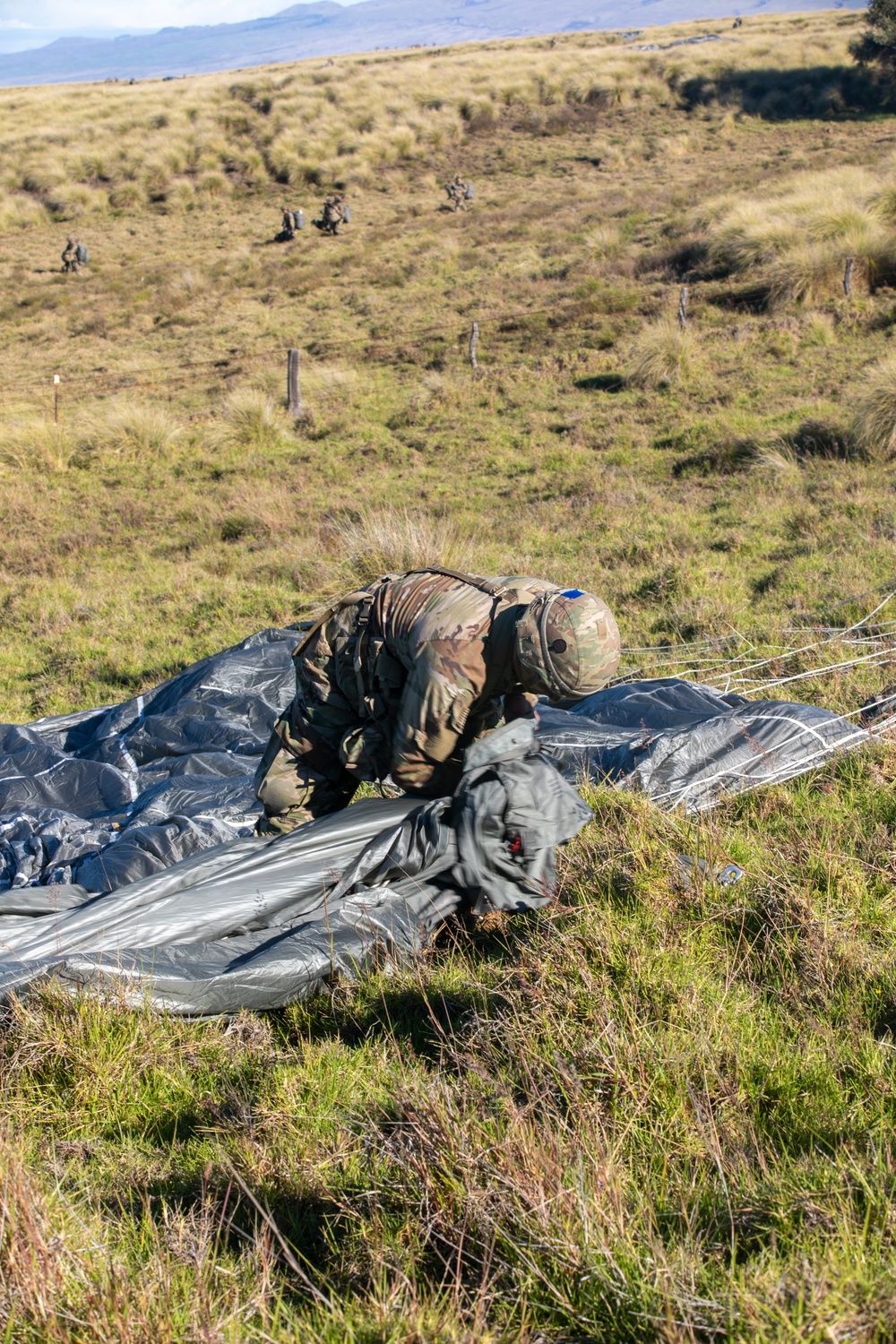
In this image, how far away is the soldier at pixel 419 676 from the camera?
10.3 ft

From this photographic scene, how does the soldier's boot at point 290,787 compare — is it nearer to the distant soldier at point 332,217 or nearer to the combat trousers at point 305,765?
the combat trousers at point 305,765

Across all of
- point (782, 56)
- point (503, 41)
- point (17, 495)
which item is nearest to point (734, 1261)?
point (17, 495)

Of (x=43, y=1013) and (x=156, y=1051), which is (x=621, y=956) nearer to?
(x=156, y=1051)

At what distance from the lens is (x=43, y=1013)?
97.3 inches

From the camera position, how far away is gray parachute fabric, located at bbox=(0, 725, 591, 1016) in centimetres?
268

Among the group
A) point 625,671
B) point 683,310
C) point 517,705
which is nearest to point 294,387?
point 683,310

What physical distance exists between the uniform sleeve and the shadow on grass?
1313 inches

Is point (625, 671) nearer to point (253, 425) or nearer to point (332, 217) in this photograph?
point (253, 425)

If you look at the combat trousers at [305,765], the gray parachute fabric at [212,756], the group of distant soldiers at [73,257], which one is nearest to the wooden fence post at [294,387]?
the gray parachute fabric at [212,756]

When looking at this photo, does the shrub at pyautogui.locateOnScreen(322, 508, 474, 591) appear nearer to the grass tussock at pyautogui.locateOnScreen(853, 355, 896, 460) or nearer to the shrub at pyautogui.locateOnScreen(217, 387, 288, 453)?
the grass tussock at pyautogui.locateOnScreen(853, 355, 896, 460)

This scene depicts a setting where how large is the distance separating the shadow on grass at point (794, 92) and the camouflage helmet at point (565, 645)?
33.2 metres

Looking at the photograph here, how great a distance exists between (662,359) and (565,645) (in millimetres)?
11536

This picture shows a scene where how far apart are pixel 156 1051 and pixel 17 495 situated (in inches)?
441

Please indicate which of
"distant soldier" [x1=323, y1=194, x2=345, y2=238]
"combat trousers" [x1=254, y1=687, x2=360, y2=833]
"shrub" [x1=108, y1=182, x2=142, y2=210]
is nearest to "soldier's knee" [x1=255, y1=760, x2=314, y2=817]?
"combat trousers" [x1=254, y1=687, x2=360, y2=833]
